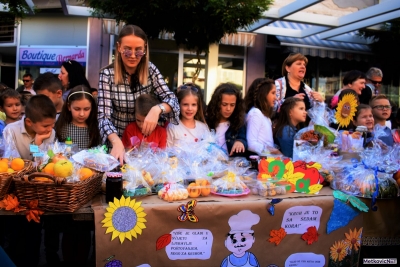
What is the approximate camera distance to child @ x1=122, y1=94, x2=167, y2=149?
2.46 meters

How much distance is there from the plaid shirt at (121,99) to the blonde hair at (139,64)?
0.05 m

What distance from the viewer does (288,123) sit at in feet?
10.7

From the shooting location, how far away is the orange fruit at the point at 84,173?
185 centimetres

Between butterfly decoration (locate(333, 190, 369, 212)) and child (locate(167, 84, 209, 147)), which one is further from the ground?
child (locate(167, 84, 209, 147))

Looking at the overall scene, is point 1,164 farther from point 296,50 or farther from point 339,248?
point 296,50

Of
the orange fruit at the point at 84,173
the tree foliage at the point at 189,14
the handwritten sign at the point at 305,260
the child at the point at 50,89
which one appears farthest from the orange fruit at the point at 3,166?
the tree foliage at the point at 189,14

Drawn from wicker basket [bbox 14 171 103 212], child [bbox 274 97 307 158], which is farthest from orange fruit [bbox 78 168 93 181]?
child [bbox 274 97 307 158]

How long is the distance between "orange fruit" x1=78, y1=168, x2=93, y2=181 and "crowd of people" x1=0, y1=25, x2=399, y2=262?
269mm

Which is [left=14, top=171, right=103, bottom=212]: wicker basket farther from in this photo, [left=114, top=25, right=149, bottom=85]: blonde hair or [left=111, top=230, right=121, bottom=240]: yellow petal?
[left=114, top=25, right=149, bottom=85]: blonde hair

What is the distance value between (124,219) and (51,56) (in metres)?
→ 8.84

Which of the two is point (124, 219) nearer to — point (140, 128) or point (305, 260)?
point (140, 128)

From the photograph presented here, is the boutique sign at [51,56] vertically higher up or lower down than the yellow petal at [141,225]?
higher up

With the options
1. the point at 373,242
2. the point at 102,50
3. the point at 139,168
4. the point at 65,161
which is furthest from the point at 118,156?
the point at 102,50

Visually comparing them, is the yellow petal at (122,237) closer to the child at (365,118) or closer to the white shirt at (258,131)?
the white shirt at (258,131)
